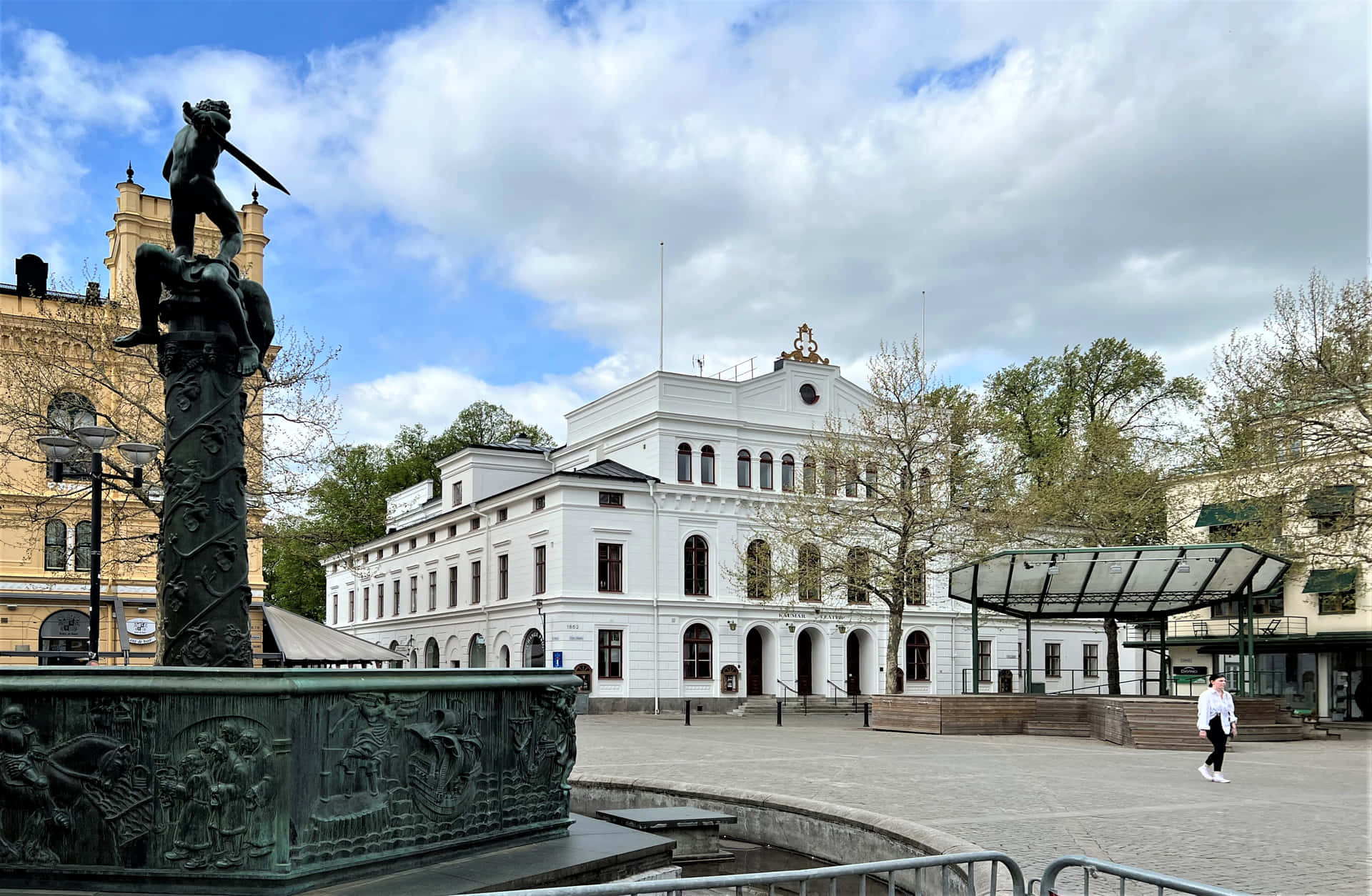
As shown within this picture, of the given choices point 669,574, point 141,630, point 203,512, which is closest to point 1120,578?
point 669,574

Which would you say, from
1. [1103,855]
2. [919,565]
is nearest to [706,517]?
[919,565]

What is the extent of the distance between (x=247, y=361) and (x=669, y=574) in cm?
4088

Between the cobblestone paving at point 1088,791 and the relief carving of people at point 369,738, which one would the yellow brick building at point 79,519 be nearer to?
the cobblestone paving at point 1088,791

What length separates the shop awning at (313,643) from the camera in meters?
27.7

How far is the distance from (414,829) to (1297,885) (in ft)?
20.6

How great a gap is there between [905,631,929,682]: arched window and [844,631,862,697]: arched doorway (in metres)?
2.48

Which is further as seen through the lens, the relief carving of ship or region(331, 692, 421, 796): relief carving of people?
the relief carving of ship

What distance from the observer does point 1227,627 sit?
46594 millimetres

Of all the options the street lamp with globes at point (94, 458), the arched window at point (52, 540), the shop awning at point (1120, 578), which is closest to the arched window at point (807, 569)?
the shop awning at point (1120, 578)

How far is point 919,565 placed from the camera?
38.3 meters

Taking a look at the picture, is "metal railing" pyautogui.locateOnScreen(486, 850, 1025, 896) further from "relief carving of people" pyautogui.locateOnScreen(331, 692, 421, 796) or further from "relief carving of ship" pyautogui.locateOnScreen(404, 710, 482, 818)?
"relief carving of ship" pyautogui.locateOnScreen(404, 710, 482, 818)

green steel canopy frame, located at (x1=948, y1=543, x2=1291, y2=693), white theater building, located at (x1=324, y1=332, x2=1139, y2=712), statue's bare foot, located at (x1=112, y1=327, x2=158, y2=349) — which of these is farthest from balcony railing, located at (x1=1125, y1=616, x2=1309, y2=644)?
statue's bare foot, located at (x1=112, y1=327, x2=158, y2=349)

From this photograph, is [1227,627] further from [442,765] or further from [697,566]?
[442,765]

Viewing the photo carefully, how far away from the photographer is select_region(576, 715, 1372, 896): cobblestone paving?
9688mm
